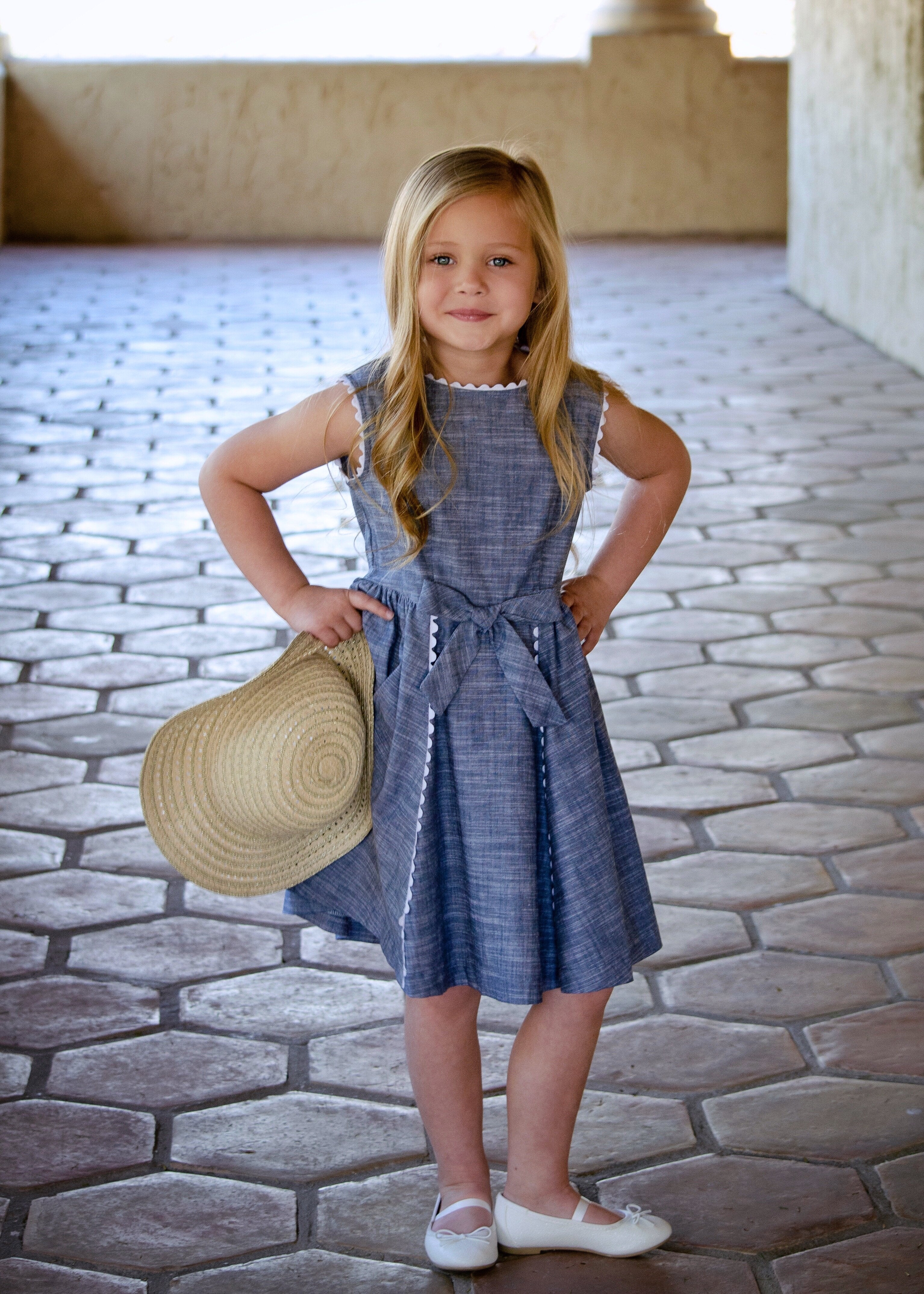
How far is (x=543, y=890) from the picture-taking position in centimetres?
155

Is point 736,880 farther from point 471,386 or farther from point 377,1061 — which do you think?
point 471,386

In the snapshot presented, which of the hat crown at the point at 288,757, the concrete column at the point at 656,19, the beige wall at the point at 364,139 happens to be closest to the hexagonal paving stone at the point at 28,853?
the hat crown at the point at 288,757

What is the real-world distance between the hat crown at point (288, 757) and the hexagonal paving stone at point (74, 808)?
1.17m

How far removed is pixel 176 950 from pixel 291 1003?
0.23 metres

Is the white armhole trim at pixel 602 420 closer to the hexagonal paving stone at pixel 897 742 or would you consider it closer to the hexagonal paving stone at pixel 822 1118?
the hexagonal paving stone at pixel 822 1118

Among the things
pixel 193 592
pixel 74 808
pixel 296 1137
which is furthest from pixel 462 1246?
pixel 193 592

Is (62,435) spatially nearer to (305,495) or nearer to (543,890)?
(305,495)

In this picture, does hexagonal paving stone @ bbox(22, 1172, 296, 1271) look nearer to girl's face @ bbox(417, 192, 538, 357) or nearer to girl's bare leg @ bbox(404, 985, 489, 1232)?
girl's bare leg @ bbox(404, 985, 489, 1232)

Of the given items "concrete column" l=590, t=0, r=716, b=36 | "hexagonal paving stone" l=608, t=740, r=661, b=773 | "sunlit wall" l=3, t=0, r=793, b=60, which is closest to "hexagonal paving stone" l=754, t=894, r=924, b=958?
"hexagonal paving stone" l=608, t=740, r=661, b=773

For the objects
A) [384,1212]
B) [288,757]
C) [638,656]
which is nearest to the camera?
[288,757]

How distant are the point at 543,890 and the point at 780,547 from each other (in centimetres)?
273

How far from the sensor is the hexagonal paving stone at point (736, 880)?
7.78ft

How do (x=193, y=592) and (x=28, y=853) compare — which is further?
(x=193, y=592)

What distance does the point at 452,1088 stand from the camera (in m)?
1.61
